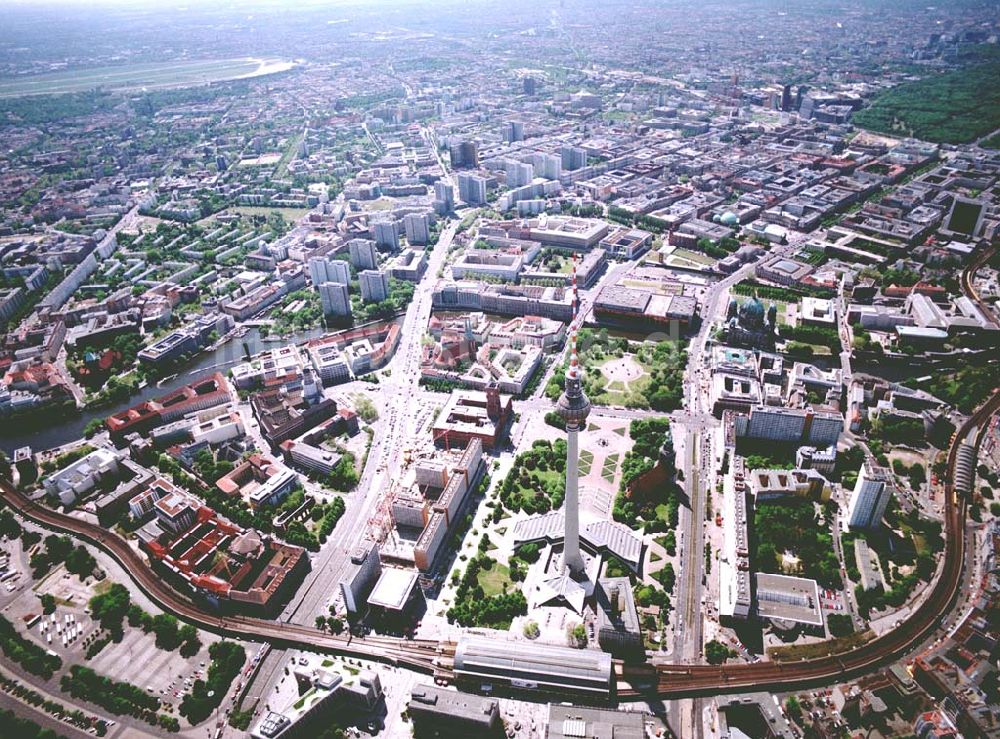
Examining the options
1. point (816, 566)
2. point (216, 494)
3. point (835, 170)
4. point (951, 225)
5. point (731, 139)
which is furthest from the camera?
point (731, 139)

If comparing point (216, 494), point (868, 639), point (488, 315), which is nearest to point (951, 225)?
point (488, 315)

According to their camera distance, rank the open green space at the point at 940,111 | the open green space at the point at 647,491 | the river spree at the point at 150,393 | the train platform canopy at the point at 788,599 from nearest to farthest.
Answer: the train platform canopy at the point at 788,599, the open green space at the point at 647,491, the river spree at the point at 150,393, the open green space at the point at 940,111

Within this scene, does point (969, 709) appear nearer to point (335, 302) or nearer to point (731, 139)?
point (335, 302)

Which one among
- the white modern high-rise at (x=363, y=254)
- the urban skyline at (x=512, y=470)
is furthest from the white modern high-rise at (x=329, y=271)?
the white modern high-rise at (x=363, y=254)

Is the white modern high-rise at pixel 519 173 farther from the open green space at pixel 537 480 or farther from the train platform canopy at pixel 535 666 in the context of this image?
the train platform canopy at pixel 535 666

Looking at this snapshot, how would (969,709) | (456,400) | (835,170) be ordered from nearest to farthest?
(969,709)
(456,400)
(835,170)

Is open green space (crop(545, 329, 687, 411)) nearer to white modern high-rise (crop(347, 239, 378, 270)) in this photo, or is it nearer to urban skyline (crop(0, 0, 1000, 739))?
urban skyline (crop(0, 0, 1000, 739))

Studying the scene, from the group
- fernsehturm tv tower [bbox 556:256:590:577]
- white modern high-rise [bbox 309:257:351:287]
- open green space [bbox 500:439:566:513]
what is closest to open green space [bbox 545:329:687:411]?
open green space [bbox 500:439:566:513]
